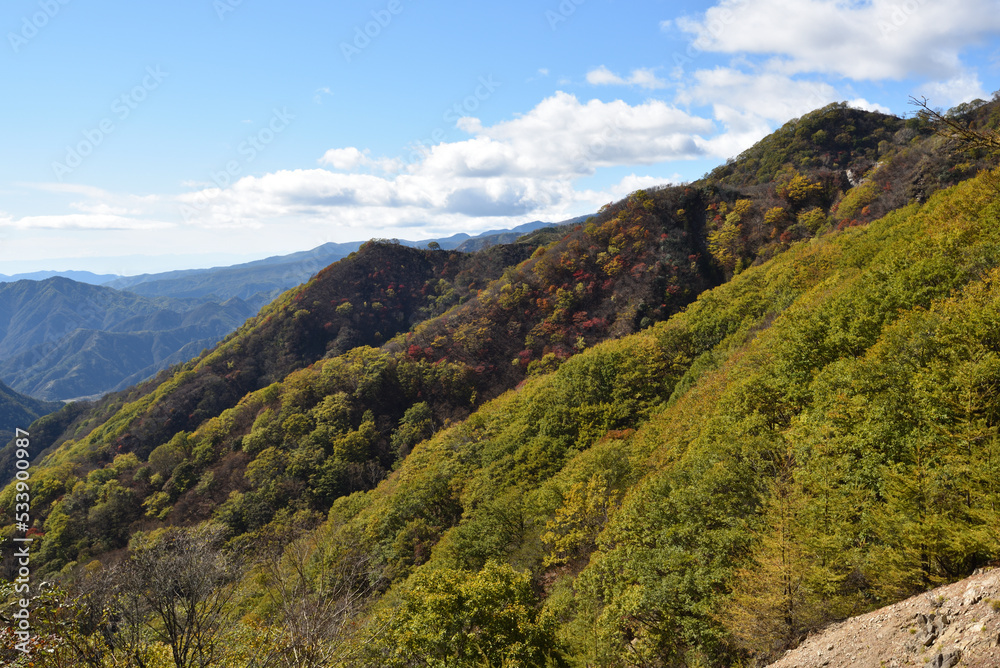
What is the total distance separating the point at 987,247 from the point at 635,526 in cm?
2300

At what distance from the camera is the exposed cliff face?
31.4 feet

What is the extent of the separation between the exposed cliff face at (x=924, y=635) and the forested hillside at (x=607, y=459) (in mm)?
1003

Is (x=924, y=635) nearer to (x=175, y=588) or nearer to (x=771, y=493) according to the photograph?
(x=771, y=493)

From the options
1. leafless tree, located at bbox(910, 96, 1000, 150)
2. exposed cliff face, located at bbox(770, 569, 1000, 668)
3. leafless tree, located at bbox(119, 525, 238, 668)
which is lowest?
exposed cliff face, located at bbox(770, 569, 1000, 668)

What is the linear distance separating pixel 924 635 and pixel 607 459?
67.3 feet

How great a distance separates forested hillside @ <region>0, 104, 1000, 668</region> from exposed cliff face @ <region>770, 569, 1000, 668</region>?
100 cm

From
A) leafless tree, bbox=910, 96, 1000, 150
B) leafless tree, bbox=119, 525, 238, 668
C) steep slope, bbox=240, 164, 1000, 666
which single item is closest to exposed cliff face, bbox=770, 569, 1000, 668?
steep slope, bbox=240, 164, 1000, 666

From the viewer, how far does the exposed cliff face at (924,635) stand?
31.4 ft

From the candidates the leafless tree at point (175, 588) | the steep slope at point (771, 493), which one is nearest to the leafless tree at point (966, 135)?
the steep slope at point (771, 493)

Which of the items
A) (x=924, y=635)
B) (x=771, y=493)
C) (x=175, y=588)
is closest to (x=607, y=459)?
(x=771, y=493)

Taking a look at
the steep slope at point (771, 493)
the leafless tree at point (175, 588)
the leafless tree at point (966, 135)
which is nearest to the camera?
the leafless tree at point (966, 135)

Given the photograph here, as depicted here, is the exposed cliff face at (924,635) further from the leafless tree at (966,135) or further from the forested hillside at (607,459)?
the leafless tree at (966,135)

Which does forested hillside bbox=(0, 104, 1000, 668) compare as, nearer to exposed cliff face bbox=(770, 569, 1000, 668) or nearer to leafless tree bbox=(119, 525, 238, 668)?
leafless tree bbox=(119, 525, 238, 668)

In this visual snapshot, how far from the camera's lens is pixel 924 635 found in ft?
35.2
